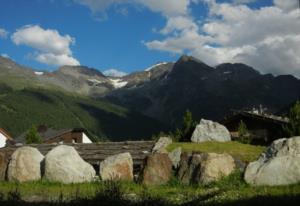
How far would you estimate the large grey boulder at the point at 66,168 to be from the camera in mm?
32562

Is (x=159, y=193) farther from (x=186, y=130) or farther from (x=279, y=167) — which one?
(x=186, y=130)

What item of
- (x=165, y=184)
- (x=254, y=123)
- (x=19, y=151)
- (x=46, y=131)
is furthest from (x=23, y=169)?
(x=46, y=131)

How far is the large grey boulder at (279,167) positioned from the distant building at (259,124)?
3003 cm

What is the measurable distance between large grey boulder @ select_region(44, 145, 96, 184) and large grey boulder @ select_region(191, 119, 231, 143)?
65.8ft

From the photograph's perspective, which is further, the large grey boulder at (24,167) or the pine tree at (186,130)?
the pine tree at (186,130)

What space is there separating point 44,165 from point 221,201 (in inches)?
714

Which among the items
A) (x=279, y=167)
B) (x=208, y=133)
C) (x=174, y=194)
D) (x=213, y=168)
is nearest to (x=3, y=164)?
(x=213, y=168)

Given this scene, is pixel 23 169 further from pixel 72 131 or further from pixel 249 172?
pixel 72 131

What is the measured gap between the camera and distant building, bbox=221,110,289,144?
58406 millimetres

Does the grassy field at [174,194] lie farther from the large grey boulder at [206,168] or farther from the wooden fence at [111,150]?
the wooden fence at [111,150]

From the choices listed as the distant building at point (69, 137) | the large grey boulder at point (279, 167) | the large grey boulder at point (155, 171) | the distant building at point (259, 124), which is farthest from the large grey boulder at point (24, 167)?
the distant building at point (69, 137)

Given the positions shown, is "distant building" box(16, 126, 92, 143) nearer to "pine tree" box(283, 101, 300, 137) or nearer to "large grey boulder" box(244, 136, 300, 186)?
"pine tree" box(283, 101, 300, 137)

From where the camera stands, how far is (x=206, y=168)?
90.9 ft

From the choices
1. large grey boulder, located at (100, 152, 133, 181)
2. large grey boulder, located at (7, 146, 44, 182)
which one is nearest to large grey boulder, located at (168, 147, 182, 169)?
large grey boulder, located at (100, 152, 133, 181)
